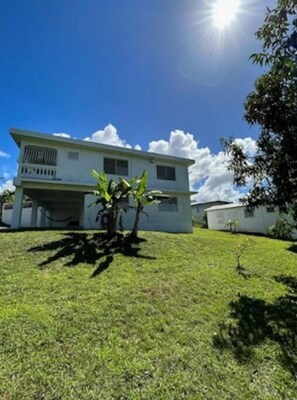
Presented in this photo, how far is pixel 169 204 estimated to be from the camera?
62.9ft

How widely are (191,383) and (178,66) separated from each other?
11.6m

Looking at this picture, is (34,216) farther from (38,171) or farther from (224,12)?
(224,12)

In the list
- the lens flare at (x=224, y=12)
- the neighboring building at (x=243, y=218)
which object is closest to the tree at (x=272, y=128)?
the lens flare at (x=224, y=12)

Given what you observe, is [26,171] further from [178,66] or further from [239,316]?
[239,316]

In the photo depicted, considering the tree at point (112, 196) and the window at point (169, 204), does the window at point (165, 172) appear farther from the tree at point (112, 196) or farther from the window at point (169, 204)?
the tree at point (112, 196)

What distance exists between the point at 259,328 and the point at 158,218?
13.5 m

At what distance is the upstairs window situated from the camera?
15.7m

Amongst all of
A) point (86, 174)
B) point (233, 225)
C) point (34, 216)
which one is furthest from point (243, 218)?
point (34, 216)

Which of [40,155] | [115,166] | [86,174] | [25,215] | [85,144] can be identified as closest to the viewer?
[40,155]

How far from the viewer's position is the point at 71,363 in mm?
3510

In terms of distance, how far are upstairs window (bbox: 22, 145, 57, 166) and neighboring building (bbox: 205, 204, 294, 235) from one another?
18.9m

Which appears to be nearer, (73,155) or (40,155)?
(40,155)

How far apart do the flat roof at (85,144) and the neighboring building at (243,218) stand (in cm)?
1104

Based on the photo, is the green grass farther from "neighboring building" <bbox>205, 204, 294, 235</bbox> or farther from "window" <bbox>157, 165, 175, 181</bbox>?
"neighboring building" <bbox>205, 204, 294, 235</bbox>
